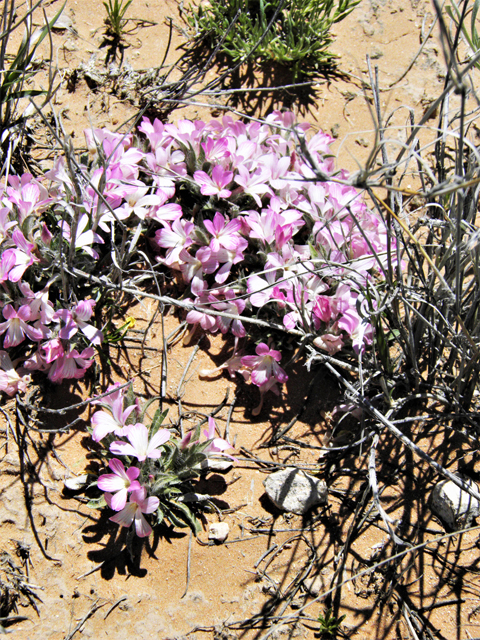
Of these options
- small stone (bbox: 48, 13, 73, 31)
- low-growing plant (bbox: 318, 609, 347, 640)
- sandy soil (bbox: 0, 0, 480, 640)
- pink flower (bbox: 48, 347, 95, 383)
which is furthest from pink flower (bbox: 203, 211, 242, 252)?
small stone (bbox: 48, 13, 73, 31)

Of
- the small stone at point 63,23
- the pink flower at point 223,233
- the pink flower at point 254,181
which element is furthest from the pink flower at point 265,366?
the small stone at point 63,23

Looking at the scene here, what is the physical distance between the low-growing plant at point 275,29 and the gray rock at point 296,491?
2.22m

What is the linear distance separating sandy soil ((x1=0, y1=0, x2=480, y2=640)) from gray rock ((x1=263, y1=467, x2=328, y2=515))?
0.06m

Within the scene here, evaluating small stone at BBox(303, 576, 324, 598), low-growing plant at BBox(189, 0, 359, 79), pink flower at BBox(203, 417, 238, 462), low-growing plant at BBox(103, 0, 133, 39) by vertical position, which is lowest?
small stone at BBox(303, 576, 324, 598)

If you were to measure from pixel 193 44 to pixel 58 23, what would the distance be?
0.75 meters

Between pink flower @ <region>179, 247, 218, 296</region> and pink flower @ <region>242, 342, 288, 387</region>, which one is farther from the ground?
pink flower @ <region>179, 247, 218, 296</region>

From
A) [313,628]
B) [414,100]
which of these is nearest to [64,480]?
[313,628]

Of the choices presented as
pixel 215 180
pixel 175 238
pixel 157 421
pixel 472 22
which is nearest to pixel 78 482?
pixel 157 421

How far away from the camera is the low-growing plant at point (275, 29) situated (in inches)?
114

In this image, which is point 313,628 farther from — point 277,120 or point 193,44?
point 193,44

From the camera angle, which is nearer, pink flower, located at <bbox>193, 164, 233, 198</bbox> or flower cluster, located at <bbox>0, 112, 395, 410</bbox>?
flower cluster, located at <bbox>0, 112, 395, 410</bbox>

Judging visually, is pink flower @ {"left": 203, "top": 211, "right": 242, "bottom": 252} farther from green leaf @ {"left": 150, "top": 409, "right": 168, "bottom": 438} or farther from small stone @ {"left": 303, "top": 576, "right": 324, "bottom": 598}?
small stone @ {"left": 303, "top": 576, "right": 324, "bottom": 598}

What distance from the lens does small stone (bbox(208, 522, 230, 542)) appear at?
1.82 meters

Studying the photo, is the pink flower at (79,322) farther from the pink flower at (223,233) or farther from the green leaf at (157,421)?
the pink flower at (223,233)
